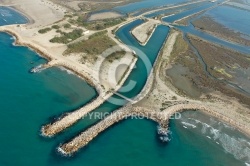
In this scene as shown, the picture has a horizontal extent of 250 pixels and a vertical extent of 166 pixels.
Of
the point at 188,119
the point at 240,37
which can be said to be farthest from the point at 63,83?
the point at 240,37

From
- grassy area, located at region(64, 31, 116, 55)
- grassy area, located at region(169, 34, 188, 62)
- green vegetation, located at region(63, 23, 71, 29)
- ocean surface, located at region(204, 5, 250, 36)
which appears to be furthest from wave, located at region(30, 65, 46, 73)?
ocean surface, located at region(204, 5, 250, 36)

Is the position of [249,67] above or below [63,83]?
below

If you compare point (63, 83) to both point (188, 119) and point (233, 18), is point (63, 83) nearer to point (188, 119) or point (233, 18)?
point (188, 119)

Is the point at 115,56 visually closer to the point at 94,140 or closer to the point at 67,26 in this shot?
the point at 67,26

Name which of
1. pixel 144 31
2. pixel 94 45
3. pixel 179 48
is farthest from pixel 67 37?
pixel 179 48

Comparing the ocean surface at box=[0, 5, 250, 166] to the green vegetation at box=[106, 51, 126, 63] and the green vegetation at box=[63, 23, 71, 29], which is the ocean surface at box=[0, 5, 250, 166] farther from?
the green vegetation at box=[63, 23, 71, 29]
